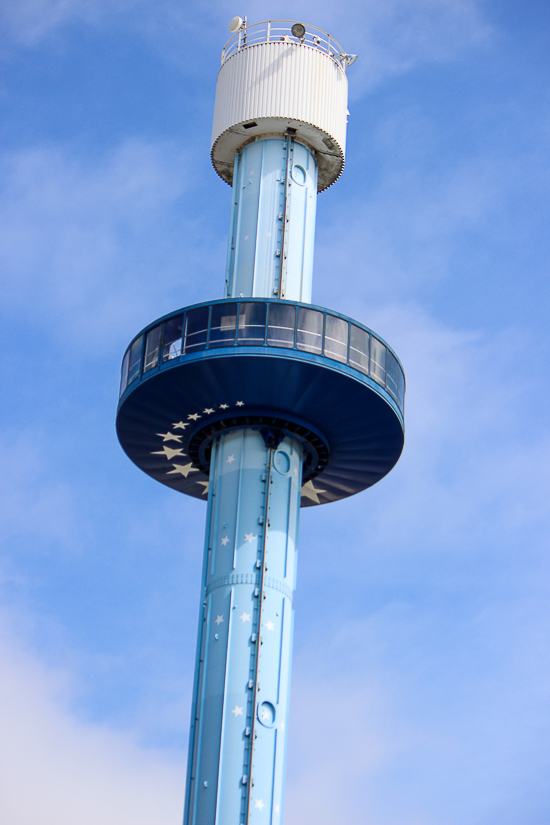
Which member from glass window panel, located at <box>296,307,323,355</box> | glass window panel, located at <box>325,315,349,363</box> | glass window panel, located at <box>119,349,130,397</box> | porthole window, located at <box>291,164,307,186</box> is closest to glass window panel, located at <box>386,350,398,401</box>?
glass window panel, located at <box>325,315,349,363</box>

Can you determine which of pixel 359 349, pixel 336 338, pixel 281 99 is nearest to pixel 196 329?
pixel 336 338

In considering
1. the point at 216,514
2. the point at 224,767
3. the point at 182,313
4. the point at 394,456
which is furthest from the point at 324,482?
the point at 224,767

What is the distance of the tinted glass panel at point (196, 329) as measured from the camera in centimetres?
4584

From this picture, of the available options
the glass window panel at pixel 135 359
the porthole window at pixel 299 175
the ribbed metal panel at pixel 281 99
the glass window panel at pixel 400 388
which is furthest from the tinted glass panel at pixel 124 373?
the ribbed metal panel at pixel 281 99

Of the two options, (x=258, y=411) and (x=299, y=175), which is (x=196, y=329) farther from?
(x=299, y=175)

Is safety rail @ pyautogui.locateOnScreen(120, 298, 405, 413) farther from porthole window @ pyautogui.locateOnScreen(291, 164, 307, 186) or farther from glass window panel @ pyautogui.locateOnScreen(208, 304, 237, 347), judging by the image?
porthole window @ pyautogui.locateOnScreen(291, 164, 307, 186)

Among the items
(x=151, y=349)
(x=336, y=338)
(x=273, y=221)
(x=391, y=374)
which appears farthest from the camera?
(x=273, y=221)

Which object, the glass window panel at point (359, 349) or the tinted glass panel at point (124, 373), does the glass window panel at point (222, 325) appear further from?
the tinted glass panel at point (124, 373)

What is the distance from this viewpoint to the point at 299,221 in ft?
173

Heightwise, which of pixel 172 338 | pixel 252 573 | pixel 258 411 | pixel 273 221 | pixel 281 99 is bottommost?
pixel 252 573

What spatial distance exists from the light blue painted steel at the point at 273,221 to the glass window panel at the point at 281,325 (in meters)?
4.19

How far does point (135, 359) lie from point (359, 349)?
30.3ft

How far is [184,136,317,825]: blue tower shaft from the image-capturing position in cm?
4247

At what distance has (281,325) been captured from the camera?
4588cm
